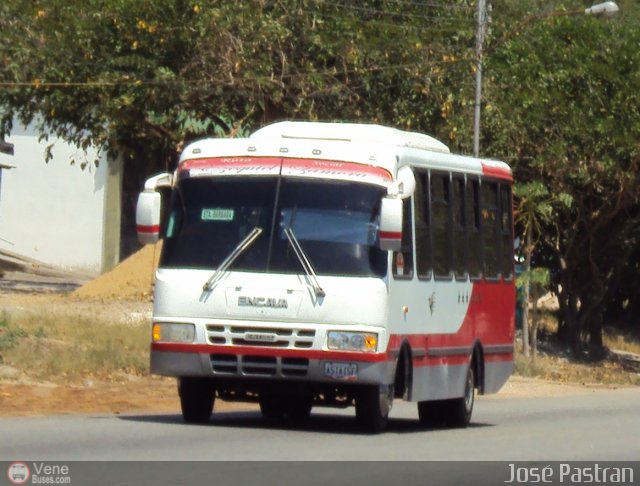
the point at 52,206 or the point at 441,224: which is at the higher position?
the point at 52,206

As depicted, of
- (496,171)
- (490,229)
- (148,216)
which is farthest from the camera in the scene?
(496,171)

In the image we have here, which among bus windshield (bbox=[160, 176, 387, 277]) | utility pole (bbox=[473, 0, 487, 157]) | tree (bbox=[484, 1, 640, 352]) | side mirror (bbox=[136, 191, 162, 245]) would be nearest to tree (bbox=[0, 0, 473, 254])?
tree (bbox=[484, 1, 640, 352])

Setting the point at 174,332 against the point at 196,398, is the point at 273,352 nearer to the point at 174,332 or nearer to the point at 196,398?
the point at 174,332

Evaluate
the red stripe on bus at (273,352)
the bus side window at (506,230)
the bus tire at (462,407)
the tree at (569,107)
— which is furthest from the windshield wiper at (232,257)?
the tree at (569,107)

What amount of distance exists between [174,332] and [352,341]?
1.72m

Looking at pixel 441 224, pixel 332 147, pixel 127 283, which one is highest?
pixel 332 147

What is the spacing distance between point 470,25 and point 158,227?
17678 mm

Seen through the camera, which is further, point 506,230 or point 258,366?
point 506,230

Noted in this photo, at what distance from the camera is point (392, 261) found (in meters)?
14.0

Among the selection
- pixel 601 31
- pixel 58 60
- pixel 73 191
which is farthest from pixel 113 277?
pixel 73 191

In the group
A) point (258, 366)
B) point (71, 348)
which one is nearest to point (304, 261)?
point (258, 366)

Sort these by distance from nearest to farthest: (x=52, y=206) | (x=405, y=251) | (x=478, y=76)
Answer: (x=405, y=251), (x=478, y=76), (x=52, y=206)

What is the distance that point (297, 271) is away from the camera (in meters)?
13.7

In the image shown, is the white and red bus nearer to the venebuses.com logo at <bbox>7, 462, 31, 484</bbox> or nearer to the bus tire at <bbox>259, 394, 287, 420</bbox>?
the bus tire at <bbox>259, 394, 287, 420</bbox>
